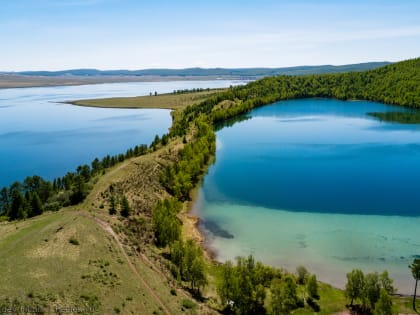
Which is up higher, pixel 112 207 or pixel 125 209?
pixel 112 207

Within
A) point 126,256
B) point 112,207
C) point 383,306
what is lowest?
point 383,306

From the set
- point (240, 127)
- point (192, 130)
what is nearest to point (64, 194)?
point (192, 130)

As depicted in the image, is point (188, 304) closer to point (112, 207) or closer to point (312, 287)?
point (312, 287)

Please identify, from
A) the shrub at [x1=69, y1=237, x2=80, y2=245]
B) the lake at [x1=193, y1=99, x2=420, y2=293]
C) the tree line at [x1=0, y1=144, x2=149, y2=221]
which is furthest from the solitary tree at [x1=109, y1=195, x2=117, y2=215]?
the lake at [x1=193, y1=99, x2=420, y2=293]

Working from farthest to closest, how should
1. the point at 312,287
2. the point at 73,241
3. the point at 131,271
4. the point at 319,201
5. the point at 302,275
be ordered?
the point at 319,201 → the point at 302,275 → the point at 73,241 → the point at 312,287 → the point at 131,271

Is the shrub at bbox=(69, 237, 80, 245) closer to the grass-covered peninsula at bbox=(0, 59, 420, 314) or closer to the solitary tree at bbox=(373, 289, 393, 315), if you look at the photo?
the grass-covered peninsula at bbox=(0, 59, 420, 314)

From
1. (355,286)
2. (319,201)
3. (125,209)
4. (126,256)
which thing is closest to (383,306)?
(355,286)

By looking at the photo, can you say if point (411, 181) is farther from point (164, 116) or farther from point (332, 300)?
point (164, 116)
